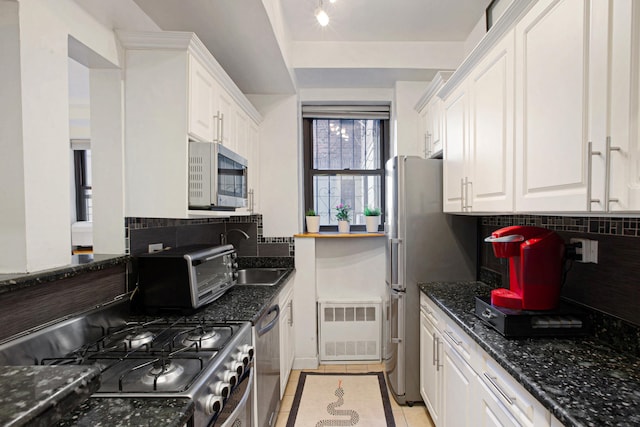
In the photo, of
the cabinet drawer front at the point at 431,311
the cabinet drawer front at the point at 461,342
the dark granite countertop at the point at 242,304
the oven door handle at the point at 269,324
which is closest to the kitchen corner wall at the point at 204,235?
the dark granite countertop at the point at 242,304

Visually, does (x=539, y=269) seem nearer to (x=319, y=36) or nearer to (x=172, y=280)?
(x=172, y=280)

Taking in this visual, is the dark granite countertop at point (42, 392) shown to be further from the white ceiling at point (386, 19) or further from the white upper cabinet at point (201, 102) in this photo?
the white ceiling at point (386, 19)

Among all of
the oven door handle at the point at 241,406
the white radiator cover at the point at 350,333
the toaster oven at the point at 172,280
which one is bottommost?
the white radiator cover at the point at 350,333

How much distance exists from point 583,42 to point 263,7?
1.46 metres

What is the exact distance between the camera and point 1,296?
3.39ft

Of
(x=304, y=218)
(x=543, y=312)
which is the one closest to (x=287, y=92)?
(x=304, y=218)

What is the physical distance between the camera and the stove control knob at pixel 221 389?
1078mm

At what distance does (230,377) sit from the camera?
1169mm

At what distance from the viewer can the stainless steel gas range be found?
1.00 m

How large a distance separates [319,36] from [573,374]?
2.75 meters

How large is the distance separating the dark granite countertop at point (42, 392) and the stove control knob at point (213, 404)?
0.43 metres

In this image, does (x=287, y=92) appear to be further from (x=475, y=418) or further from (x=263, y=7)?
(x=475, y=418)

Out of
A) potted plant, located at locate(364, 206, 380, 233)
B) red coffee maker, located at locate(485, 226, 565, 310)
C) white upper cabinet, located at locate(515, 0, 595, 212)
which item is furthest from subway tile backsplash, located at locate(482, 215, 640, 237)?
potted plant, located at locate(364, 206, 380, 233)

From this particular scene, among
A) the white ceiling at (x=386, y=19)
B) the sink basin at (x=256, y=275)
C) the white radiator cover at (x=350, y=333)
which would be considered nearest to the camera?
the white ceiling at (x=386, y=19)
